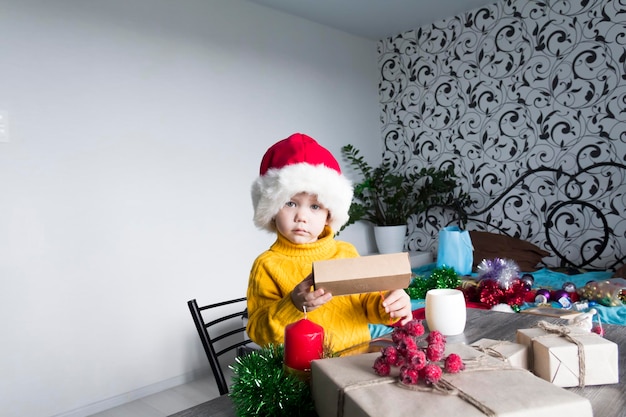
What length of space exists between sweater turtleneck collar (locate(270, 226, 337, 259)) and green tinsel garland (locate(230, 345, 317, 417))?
43 cm

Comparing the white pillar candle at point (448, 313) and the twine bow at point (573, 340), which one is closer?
the twine bow at point (573, 340)

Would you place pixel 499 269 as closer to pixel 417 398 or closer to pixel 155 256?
pixel 417 398

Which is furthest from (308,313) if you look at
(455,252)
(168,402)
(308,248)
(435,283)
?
(455,252)

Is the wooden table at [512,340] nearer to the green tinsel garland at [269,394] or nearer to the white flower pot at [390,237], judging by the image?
the green tinsel garland at [269,394]

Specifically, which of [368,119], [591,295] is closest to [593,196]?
[591,295]

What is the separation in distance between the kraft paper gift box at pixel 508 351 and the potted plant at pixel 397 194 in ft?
9.12

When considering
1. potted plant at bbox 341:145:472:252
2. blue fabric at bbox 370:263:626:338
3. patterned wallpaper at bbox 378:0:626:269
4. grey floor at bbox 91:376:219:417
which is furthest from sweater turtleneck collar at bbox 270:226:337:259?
patterned wallpaper at bbox 378:0:626:269

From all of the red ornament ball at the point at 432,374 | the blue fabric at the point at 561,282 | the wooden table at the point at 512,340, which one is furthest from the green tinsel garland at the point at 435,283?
the red ornament ball at the point at 432,374

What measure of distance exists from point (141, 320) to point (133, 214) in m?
0.57

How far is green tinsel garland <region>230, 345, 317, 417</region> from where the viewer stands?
1.77 feet

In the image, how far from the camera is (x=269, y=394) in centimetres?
54

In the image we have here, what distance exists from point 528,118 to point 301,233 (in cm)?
273

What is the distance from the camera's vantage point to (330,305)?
A: 962mm

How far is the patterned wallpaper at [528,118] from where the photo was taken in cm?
282
